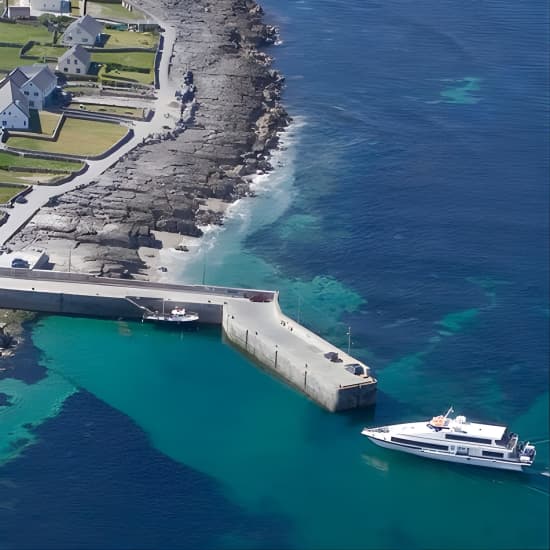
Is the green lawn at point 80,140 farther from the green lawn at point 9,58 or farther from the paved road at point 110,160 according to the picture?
the green lawn at point 9,58

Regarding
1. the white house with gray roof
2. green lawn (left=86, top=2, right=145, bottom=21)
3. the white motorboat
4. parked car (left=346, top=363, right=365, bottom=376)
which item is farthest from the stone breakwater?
parked car (left=346, top=363, right=365, bottom=376)

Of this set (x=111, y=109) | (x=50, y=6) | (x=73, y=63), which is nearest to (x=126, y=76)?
(x=73, y=63)

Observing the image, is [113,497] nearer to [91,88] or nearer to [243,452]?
[243,452]

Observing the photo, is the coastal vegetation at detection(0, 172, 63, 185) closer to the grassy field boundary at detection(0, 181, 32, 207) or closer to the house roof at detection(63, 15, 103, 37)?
the grassy field boundary at detection(0, 181, 32, 207)

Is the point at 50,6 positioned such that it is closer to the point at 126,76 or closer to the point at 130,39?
the point at 130,39

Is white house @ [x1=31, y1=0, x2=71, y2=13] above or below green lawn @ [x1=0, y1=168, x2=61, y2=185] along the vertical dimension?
above

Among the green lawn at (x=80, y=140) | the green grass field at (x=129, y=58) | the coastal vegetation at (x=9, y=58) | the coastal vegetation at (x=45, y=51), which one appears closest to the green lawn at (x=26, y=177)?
the green lawn at (x=80, y=140)
